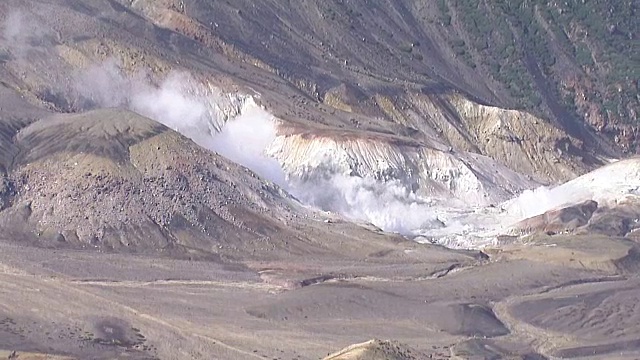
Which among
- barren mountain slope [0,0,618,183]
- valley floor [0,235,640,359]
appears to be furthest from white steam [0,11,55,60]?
valley floor [0,235,640,359]

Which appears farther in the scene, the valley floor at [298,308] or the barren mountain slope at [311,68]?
the barren mountain slope at [311,68]

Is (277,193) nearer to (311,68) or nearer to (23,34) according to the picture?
(23,34)

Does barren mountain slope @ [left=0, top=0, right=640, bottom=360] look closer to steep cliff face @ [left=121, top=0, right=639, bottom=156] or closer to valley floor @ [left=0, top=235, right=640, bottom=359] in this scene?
valley floor @ [left=0, top=235, right=640, bottom=359]

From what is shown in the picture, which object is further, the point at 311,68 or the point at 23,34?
the point at 311,68

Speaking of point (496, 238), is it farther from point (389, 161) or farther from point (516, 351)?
point (516, 351)

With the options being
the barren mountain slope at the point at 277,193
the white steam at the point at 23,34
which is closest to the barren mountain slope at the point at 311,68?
the white steam at the point at 23,34

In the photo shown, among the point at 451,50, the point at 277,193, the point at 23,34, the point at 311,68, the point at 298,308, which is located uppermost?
the point at 451,50

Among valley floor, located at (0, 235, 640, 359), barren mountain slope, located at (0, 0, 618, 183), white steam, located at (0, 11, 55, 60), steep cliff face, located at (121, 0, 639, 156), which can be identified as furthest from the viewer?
steep cliff face, located at (121, 0, 639, 156)

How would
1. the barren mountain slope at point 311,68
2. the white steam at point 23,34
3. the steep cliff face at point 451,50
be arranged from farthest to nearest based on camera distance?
the steep cliff face at point 451,50 < the barren mountain slope at point 311,68 < the white steam at point 23,34

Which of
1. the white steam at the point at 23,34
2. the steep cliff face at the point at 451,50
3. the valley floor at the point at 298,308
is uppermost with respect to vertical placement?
the steep cliff face at the point at 451,50

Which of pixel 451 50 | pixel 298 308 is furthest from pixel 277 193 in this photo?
pixel 451 50

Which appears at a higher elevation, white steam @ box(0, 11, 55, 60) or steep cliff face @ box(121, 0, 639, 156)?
steep cliff face @ box(121, 0, 639, 156)

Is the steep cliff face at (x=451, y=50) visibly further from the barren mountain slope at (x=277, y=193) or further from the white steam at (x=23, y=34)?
the white steam at (x=23, y=34)

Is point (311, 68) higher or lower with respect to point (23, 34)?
higher
